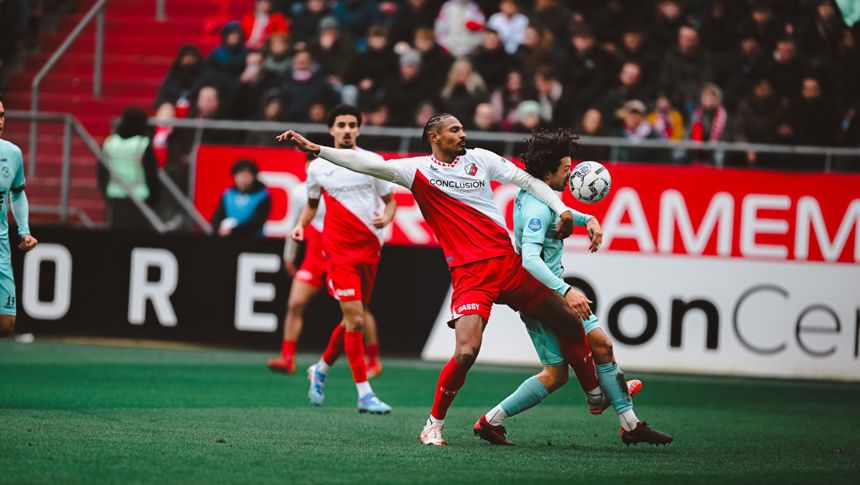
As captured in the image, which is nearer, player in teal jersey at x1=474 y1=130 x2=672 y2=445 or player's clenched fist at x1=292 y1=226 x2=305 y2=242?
player in teal jersey at x1=474 y1=130 x2=672 y2=445

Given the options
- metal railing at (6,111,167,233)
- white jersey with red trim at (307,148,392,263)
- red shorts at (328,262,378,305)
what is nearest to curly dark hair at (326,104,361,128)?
white jersey with red trim at (307,148,392,263)

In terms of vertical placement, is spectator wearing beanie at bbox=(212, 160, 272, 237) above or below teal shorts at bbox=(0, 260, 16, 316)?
above

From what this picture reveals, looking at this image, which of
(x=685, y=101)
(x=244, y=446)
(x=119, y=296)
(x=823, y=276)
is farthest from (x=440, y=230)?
(x=685, y=101)

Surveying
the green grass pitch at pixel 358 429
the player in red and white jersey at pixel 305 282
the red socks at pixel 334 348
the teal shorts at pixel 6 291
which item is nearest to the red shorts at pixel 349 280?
the red socks at pixel 334 348

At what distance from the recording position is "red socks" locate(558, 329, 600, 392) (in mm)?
8758

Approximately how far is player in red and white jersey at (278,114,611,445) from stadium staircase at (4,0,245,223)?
12242 millimetres

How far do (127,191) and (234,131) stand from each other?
1.72 meters

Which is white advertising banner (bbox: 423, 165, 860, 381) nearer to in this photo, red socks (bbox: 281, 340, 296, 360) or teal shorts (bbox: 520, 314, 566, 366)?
red socks (bbox: 281, 340, 296, 360)

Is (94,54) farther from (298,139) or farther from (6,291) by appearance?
(298,139)

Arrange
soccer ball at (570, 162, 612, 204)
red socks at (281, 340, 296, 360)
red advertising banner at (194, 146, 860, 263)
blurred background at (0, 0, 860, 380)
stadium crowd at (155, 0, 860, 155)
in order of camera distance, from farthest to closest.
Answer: stadium crowd at (155, 0, 860, 155)
red advertising banner at (194, 146, 860, 263)
blurred background at (0, 0, 860, 380)
red socks at (281, 340, 296, 360)
soccer ball at (570, 162, 612, 204)

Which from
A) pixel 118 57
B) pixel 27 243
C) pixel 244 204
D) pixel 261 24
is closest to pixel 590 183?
pixel 27 243

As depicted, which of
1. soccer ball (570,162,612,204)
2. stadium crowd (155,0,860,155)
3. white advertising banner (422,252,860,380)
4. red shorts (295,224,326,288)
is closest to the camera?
soccer ball (570,162,612,204)

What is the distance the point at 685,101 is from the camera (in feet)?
58.1

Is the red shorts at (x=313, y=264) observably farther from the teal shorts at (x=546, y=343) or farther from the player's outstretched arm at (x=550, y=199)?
the player's outstretched arm at (x=550, y=199)
